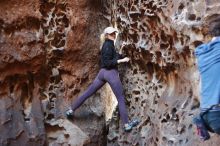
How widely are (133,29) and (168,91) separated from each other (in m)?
0.97

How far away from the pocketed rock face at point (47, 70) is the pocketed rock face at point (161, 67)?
41 centimetres

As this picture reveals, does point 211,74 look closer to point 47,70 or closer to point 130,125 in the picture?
point 130,125

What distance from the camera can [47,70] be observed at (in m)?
6.00

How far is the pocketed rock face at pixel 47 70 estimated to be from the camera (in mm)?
5758

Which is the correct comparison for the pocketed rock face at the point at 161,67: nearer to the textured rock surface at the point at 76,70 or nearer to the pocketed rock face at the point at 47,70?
the textured rock surface at the point at 76,70

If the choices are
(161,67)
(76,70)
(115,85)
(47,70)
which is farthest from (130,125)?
(47,70)

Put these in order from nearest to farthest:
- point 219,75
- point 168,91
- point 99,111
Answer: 1. point 219,75
2. point 168,91
3. point 99,111

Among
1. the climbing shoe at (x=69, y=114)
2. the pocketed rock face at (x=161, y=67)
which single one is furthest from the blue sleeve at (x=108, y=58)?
the climbing shoe at (x=69, y=114)

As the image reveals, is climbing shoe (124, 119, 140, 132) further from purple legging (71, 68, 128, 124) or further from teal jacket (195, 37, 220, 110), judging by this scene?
teal jacket (195, 37, 220, 110)

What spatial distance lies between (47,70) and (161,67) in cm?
164

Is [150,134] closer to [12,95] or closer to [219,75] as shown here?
[12,95]

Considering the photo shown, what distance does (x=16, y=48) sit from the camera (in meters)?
5.77

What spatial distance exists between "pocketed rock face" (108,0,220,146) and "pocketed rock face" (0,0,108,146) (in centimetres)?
A: 41

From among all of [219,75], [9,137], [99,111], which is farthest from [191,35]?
[9,137]
